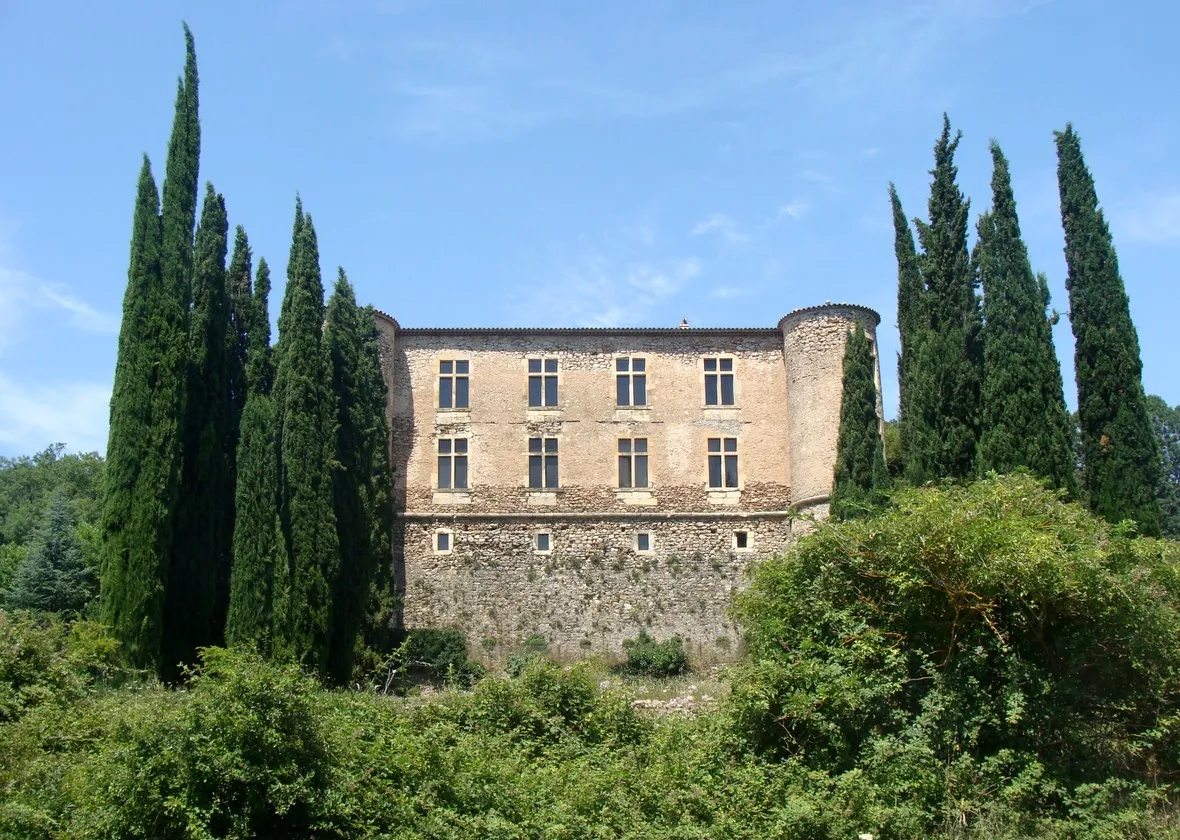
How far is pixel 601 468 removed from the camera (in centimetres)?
2889

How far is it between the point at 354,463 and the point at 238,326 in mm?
3974

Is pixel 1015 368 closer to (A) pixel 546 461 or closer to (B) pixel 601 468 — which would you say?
(B) pixel 601 468

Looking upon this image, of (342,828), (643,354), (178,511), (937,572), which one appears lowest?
(342,828)

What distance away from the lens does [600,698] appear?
14773mm

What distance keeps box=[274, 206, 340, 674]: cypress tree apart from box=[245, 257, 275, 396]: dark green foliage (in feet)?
0.86

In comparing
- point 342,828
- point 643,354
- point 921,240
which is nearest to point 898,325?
point 921,240

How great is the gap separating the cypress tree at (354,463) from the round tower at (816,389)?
10691 millimetres

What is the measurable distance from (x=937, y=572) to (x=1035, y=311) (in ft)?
32.7

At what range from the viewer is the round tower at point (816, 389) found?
89.5ft

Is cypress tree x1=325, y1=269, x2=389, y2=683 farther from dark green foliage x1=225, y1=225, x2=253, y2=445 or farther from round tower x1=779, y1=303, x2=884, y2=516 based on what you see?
round tower x1=779, y1=303, x2=884, y2=516

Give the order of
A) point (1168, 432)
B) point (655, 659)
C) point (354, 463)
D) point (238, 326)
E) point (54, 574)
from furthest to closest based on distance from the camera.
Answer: point (1168, 432) → point (54, 574) → point (655, 659) → point (354, 463) → point (238, 326)

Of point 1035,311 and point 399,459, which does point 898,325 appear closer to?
point 1035,311

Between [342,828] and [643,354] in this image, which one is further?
[643,354]

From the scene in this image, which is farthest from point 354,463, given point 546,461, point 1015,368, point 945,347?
point 1015,368
